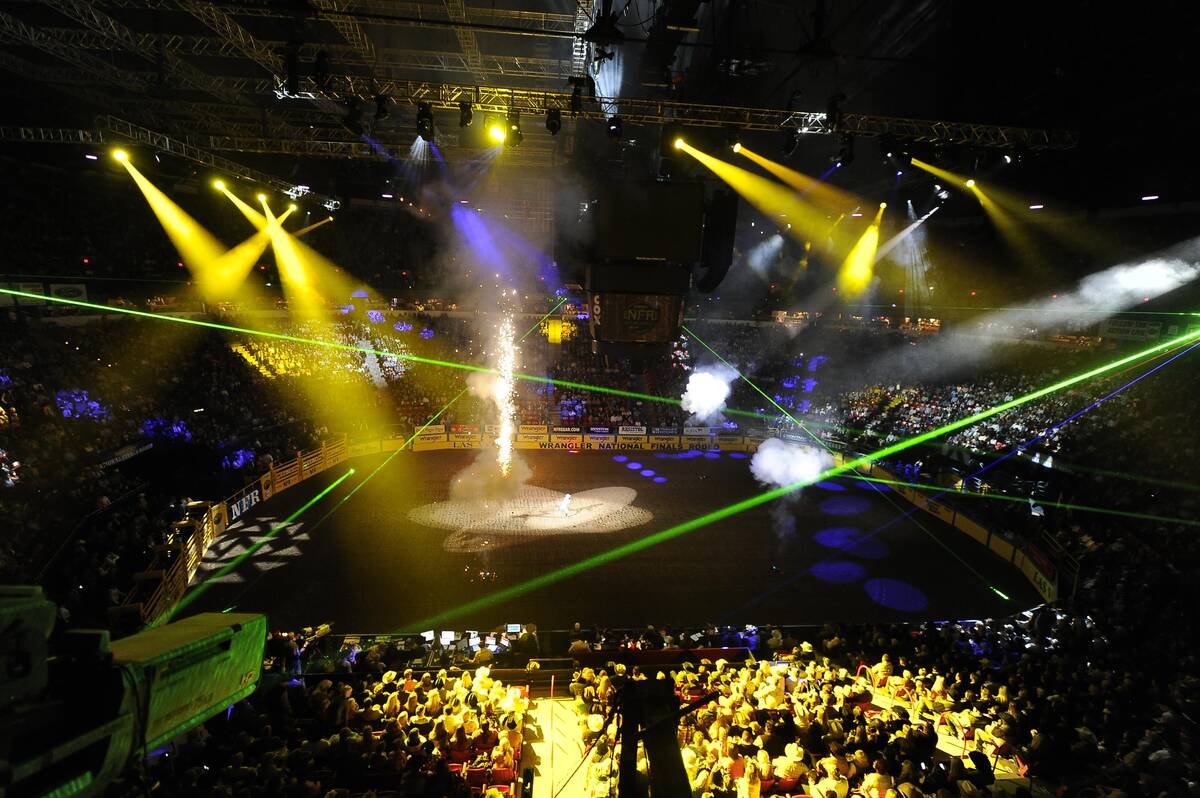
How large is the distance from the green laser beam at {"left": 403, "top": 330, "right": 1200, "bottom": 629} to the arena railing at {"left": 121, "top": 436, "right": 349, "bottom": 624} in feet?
16.7

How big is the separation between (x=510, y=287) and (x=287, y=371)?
12.4 metres

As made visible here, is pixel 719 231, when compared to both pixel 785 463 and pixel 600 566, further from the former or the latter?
pixel 785 463

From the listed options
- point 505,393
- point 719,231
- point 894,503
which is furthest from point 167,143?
point 894,503

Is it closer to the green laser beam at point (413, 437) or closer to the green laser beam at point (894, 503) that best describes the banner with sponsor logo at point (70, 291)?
the green laser beam at point (413, 437)

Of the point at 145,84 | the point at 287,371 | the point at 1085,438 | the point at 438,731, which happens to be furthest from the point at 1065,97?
the point at 287,371

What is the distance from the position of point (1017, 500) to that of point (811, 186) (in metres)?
13.6

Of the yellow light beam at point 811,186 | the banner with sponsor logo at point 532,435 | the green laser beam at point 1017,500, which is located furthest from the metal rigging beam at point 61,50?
the green laser beam at point 1017,500

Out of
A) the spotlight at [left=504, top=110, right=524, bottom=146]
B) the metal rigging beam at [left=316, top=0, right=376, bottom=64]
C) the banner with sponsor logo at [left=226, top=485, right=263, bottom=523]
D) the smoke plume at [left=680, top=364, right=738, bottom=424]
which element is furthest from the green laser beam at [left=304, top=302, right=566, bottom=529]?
the metal rigging beam at [left=316, top=0, right=376, bottom=64]

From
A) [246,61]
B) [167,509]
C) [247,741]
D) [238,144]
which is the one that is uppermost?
[246,61]

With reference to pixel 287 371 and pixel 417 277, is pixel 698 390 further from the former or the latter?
pixel 287 371

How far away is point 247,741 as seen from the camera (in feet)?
20.2

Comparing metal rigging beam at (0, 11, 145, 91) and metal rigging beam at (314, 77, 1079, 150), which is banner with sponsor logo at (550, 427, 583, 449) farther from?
metal rigging beam at (0, 11, 145, 91)

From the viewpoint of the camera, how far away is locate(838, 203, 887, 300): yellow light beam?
96.9 feet

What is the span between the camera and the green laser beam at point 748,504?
12.1m
